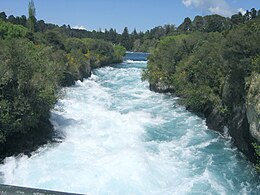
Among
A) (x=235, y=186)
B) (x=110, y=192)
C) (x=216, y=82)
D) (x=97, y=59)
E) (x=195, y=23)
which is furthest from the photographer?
(x=195, y=23)

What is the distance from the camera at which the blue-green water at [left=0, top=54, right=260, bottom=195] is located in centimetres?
1449

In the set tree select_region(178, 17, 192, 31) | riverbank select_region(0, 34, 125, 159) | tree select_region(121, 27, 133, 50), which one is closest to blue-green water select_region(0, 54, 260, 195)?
riverbank select_region(0, 34, 125, 159)

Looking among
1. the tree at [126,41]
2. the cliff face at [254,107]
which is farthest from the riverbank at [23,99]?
the tree at [126,41]

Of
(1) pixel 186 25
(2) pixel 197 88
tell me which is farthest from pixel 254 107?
(1) pixel 186 25

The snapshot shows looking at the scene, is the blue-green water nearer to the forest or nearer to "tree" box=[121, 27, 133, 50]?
the forest

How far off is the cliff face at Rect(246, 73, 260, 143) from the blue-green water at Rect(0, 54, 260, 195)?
87.3 inches

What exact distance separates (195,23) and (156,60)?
81256 mm

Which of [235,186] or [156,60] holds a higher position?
[156,60]

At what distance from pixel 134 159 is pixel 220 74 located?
11.0 m

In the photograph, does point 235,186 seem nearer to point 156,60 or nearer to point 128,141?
point 128,141

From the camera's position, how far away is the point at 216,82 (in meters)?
25.0

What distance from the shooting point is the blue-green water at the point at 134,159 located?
47.5ft

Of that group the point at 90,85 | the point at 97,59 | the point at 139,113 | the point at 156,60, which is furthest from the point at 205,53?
the point at 97,59

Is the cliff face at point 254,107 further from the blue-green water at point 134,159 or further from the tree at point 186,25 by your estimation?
the tree at point 186,25
